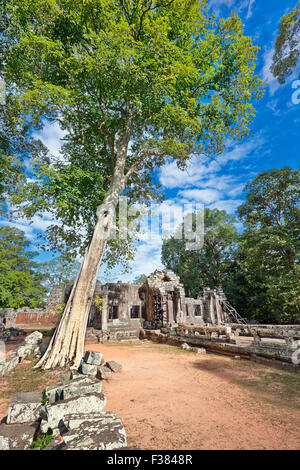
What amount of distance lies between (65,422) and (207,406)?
2850 millimetres

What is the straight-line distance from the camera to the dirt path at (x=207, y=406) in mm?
2971

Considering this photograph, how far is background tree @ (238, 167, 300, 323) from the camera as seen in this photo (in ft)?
53.7

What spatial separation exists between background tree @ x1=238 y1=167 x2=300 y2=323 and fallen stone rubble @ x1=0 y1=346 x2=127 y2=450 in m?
16.6

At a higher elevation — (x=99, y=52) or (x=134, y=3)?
(x=134, y=3)

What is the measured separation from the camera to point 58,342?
7.06m

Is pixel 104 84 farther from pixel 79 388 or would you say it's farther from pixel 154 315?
pixel 154 315

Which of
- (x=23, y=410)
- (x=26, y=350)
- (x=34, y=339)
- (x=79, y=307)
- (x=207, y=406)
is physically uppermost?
(x=79, y=307)

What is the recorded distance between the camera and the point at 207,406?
4168 mm

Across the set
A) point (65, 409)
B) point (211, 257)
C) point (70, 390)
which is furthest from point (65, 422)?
point (211, 257)

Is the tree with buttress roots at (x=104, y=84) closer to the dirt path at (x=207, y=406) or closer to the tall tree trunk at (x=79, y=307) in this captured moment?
the tall tree trunk at (x=79, y=307)

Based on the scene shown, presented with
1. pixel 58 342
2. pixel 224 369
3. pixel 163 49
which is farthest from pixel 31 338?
pixel 163 49

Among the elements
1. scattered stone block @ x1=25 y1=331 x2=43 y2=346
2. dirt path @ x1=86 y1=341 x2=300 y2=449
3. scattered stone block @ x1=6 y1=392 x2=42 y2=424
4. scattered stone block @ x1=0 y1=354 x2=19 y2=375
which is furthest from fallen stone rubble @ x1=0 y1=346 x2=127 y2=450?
scattered stone block @ x1=25 y1=331 x2=43 y2=346

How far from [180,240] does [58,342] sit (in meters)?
30.1
